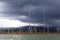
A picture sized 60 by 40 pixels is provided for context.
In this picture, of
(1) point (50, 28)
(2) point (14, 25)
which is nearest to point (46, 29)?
(1) point (50, 28)

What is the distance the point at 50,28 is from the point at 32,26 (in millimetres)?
1440

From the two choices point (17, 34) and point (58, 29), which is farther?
point (17, 34)

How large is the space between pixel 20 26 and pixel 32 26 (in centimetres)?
102

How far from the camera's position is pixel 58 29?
1427cm

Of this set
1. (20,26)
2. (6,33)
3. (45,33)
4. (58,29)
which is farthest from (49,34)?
(6,33)

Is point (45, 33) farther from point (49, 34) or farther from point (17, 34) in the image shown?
point (17, 34)

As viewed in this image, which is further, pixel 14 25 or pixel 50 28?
pixel 14 25

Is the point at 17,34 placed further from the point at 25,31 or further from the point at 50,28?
the point at 50,28

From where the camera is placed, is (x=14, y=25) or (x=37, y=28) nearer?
(x=37, y=28)

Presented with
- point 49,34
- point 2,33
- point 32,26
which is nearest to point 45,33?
point 49,34

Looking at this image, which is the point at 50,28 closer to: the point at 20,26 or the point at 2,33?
the point at 20,26

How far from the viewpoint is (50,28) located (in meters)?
14.7

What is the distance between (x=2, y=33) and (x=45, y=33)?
11.5 feet

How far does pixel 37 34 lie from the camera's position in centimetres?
1566
